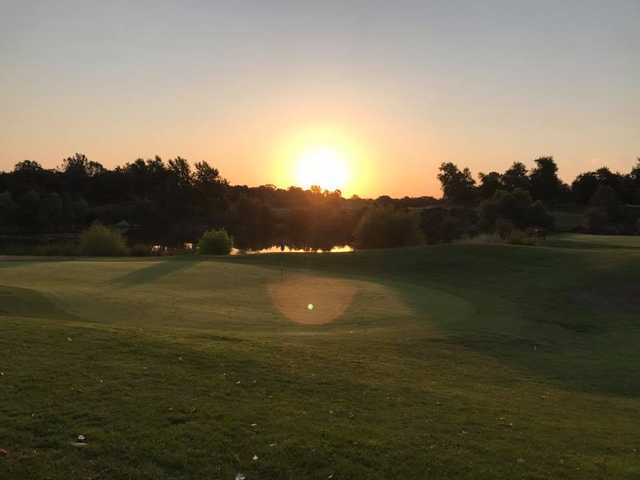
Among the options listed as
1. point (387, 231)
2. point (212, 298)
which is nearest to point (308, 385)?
point (212, 298)

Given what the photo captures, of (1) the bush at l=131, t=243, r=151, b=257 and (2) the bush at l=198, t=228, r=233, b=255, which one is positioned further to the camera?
(1) the bush at l=131, t=243, r=151, b=257

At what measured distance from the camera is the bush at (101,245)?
45562 mm

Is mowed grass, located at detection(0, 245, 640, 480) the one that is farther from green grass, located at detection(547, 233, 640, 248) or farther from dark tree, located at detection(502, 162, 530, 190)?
dark tree, located at detection(502, 162, 530, 190)

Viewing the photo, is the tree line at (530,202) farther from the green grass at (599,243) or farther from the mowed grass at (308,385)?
the mowed grass at (308,385)

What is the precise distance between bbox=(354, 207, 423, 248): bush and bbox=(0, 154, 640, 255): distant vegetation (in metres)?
0.11

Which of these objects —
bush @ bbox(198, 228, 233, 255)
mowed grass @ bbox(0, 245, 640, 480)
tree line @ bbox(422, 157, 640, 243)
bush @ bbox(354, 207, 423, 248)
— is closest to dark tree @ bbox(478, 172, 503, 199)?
tree line @ bbox(422, 157, 640, 243)

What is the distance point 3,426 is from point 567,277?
25.3m

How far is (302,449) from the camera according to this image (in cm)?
630

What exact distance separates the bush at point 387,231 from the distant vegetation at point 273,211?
113 mm

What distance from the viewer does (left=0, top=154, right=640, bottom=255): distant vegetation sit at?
78.0 metres

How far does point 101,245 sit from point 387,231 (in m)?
30.2

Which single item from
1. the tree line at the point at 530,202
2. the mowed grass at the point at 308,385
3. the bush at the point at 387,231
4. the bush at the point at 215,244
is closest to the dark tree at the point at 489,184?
the tree line at the point at 530,202

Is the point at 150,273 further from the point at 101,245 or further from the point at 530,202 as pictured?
the point at 530,202

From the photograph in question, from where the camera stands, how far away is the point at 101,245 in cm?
4566
